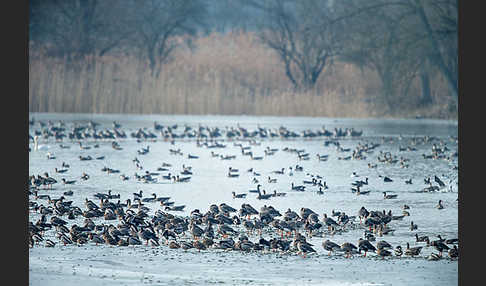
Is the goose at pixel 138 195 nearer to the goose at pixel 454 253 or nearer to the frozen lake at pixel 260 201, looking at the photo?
the frozen lake at pixel 260 201

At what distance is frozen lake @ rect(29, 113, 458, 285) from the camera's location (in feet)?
28.7

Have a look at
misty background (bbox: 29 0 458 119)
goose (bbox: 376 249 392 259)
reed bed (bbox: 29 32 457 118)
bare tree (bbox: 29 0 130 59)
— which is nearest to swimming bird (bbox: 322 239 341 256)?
goose (bbox: 376 249 392 259)

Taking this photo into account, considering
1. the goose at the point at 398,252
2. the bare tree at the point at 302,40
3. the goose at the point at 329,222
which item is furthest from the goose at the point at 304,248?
the bare tree at the point at 302,40

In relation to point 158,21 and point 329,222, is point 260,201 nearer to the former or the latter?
point 329,222

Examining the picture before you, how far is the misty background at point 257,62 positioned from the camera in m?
30.3

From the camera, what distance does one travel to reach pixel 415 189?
15.3 metres

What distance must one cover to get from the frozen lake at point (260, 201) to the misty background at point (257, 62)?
3611 mm

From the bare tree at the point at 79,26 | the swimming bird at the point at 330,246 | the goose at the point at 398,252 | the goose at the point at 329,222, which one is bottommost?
the goose at the point at 398,252

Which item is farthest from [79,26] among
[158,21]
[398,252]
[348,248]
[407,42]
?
[398,252]

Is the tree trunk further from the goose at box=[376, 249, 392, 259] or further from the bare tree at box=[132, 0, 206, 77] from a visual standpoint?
the bare tree at box=[132, 0, 206, 77]

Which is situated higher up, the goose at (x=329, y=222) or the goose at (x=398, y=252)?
A: the goose at (x=329, y=222)
